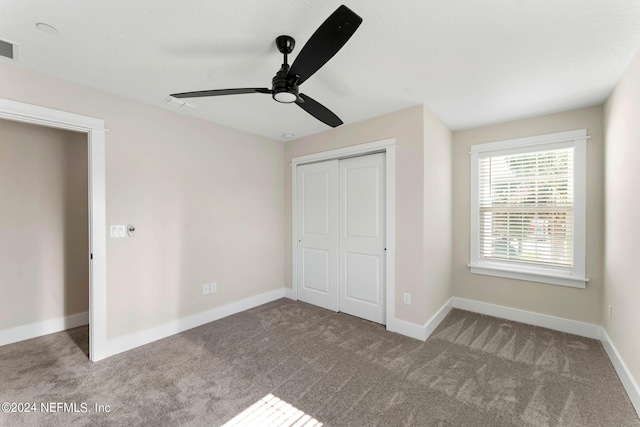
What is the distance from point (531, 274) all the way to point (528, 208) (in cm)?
78

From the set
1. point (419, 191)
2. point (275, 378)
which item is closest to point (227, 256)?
point (275, 378)

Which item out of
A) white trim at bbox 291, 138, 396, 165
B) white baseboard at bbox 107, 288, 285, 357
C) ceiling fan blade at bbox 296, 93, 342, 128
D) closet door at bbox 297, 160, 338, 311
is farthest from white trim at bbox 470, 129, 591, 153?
white baseboard at bbox 107, 288, 285, 357

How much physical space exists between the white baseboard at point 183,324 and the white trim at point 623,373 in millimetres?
3599

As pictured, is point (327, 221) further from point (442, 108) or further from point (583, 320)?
point (583, 320)

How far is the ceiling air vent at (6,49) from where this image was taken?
1806mm

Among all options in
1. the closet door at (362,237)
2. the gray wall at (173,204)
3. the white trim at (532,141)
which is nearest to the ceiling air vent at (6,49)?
the gray wall at (173,204)

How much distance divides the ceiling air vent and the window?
4476 millimetres

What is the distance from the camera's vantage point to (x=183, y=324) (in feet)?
10.0

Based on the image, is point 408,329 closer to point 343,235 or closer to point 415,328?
point 415,328

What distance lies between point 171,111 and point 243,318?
2.55m

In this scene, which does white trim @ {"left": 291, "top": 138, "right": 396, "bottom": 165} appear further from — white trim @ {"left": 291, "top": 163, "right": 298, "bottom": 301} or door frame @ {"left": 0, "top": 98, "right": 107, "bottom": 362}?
door frame @ {"left": 0, "top": 98, "right": 107, "bottom": 362}

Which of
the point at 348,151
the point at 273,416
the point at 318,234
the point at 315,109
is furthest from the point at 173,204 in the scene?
the point at 273,416

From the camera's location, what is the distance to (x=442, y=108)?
293cm

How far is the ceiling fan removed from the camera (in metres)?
1.20
